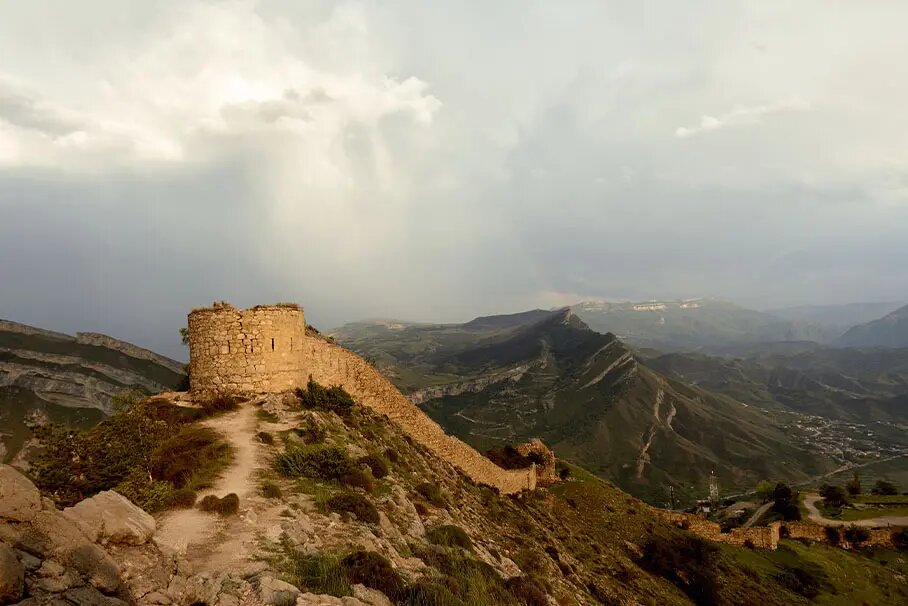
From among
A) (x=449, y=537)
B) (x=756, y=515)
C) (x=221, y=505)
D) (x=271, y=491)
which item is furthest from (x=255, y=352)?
(x=756, y=515)

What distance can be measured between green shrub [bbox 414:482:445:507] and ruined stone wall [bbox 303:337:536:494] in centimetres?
1011

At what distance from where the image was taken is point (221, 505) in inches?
490

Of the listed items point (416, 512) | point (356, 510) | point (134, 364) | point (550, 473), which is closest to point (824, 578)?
point (550, 473)

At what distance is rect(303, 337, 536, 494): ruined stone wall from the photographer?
2912cm

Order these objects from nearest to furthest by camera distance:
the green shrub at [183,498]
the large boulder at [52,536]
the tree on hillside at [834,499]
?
the large boulder at [52,536] → the green shrub at [183,498] → the tree on hillside at [834,499]

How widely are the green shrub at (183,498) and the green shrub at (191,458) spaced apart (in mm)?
504

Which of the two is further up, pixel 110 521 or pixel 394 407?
pixel 110 521

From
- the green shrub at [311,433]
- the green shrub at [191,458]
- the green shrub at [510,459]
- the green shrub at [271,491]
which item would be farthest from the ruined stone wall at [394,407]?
the green shrub at [271,491]

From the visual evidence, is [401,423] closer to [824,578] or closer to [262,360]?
[262,360]

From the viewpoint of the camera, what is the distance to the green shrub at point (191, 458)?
46.3 ft

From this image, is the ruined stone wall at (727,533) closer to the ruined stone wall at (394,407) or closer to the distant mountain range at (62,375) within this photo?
the ruined stone wall at (394,407)

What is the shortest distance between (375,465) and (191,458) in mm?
7050

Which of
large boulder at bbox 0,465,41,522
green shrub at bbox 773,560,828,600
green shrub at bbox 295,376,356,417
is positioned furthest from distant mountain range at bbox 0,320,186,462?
green shrub at bbox 773,560,828,600

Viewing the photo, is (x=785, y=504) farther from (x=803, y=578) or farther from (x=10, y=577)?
(x=10, y=577)
